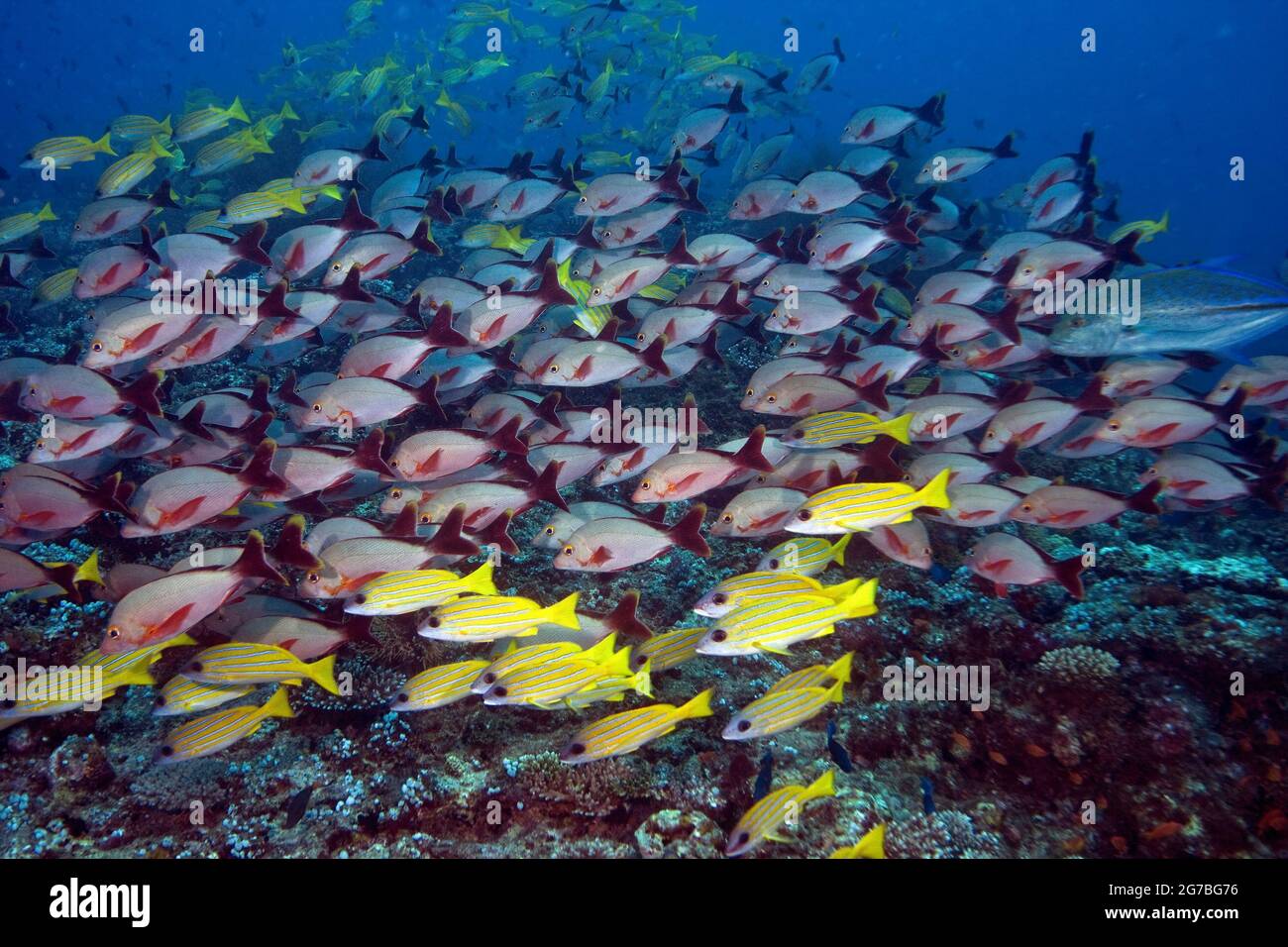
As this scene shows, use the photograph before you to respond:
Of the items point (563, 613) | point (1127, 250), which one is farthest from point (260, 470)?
point (1127, 250)

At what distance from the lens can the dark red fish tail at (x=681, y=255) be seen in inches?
233

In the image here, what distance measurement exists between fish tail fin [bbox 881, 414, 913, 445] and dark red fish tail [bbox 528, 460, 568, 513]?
233 centimetres

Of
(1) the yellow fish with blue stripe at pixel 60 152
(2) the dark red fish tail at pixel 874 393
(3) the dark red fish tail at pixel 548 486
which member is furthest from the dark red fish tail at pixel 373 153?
(2) the dark red fish tail at pixel 874 393

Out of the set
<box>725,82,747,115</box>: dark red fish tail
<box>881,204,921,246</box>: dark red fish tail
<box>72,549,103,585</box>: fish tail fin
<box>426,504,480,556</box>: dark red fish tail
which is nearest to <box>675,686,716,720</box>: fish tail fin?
<box>426,504,480,556</box>: dark red fish tail

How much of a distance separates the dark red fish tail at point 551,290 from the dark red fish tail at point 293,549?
2.90 m

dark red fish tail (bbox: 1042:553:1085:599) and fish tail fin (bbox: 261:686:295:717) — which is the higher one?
dark red fish tail (bbox: 1042:553:1085:599)

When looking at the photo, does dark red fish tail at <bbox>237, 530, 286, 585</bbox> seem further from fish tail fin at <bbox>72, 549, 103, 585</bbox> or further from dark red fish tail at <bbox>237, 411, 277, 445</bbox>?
fish tail fin at <bbox>72, 549, 103, 585</bbox>

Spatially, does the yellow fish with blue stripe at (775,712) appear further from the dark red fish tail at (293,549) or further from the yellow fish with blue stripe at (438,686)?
the dark red fish tail at (293,549)

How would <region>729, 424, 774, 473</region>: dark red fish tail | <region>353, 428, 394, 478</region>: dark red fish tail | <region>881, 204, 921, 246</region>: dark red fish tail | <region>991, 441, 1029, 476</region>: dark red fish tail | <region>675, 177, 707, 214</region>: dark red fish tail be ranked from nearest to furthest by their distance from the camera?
<region>353, 428, 394, 478</region>: dark red fish tail, <region>729, 424, 774, 473</region>: dark red fish tail, <region>991, 441, 1029, 476</region>: dark red fish tail, <region>881, 204, 921, 246</region>: dark red fish tail, <region>675, 177, 707, 214</region>: dark red fish tail

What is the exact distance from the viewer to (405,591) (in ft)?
11.1

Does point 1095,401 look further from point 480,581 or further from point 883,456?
point 480,581

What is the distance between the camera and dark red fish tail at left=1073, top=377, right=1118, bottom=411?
4945mm

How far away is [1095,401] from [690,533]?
3.47 metres
